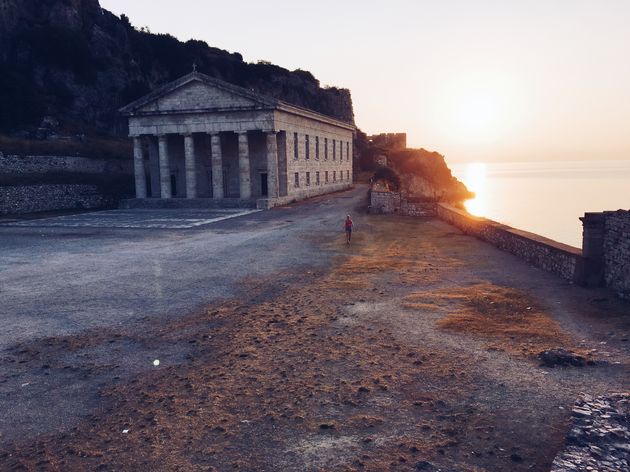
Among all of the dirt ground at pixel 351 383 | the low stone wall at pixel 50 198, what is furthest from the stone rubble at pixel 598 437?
the low stone wall at pixel 50 198

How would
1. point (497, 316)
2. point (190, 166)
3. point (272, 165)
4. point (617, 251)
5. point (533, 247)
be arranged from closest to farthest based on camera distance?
point (497, 316)
point (617, 251)
point (533, 247)
point (272, 165)
point (190, 166)

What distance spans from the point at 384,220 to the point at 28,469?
27.3 metres

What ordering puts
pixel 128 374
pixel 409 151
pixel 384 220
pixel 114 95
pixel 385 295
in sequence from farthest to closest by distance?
pixel 409 151
pixel 114 95
pixel 384 220
pixel 385 295
pixel 128 374

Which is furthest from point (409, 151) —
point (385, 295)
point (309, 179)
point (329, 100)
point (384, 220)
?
point (385, 295)

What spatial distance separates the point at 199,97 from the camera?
43281 mm

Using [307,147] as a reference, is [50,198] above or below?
below

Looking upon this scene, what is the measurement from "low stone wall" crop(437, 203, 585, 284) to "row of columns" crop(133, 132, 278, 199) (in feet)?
74.1

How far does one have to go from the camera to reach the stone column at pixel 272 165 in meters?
43.2

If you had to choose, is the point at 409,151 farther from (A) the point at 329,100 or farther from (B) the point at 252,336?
(B) the point at 252,336

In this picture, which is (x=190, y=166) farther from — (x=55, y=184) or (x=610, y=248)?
(x=610, y=248)

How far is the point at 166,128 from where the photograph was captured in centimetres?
4491

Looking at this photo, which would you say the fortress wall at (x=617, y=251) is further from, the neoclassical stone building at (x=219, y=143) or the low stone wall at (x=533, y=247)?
the neoclassical stone building at (x=219, y=143)

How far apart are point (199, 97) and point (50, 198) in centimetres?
1641

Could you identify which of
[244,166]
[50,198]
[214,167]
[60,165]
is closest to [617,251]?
[244,166]
